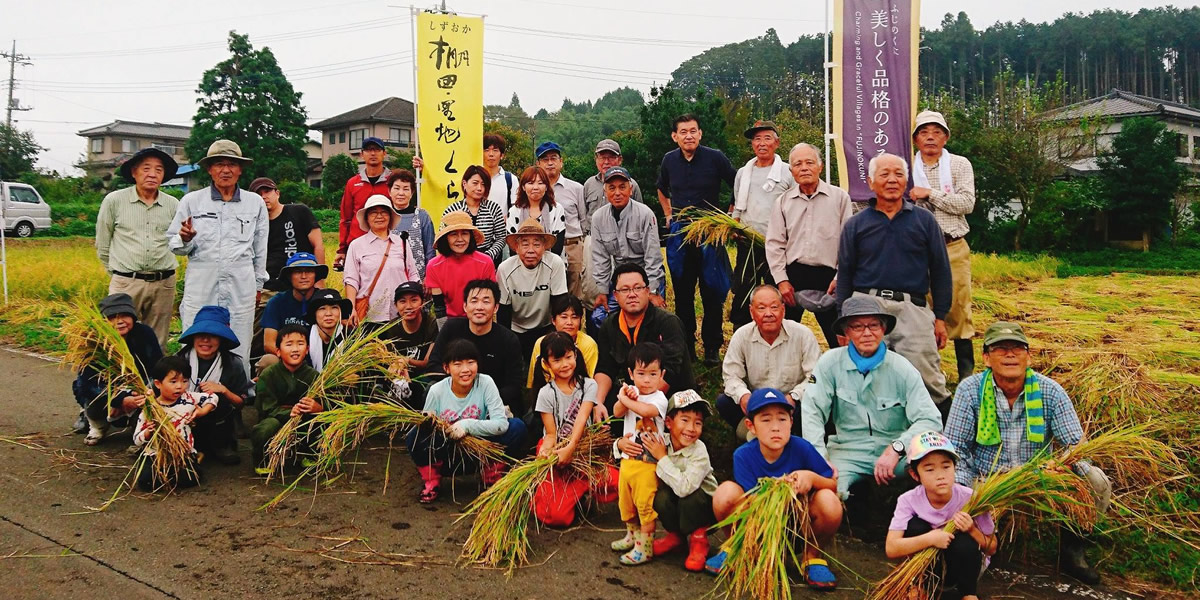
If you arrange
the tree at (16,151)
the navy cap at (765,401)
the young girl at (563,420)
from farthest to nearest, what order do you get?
the tree at (16,151), the young girl at (563,420), the navy cap at (765,401)

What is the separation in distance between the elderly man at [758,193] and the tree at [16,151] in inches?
1475

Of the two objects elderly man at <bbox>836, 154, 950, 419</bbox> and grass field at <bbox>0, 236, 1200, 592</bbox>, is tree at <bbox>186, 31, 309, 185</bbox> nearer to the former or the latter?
grass field at <bbox>0, 236, 1200, 592</bbox>

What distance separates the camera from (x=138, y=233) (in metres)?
5.94

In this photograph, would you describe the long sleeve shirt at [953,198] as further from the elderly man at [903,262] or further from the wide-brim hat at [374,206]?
the wide-brim hat at [374,206]

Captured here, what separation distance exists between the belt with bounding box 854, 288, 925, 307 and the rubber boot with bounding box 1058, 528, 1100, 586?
1.41 meters

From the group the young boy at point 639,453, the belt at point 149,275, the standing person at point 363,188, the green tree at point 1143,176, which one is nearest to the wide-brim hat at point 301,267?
the standing person at point 363,188

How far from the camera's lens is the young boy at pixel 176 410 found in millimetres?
4629

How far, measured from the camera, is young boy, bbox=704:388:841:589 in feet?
11.4

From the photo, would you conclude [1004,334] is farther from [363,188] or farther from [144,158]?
[144,158]

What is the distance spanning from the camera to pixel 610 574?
365cm

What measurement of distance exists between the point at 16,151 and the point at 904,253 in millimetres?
41545

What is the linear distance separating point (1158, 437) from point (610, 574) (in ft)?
10.7

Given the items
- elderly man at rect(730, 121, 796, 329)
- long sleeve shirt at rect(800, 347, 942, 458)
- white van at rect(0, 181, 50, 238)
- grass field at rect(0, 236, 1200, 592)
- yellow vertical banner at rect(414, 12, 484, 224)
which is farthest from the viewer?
white van at rect(0, 181, 50, 238)

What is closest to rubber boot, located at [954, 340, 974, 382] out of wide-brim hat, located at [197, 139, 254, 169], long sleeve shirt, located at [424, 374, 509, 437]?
long sleeve shirt, located at [424, 374, 509, 437]
